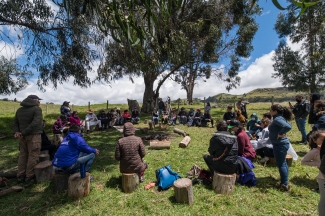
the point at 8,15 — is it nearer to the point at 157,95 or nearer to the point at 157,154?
the point at 157,154

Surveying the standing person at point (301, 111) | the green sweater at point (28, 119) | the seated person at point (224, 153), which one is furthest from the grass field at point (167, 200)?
the standing person at point (301, 111)

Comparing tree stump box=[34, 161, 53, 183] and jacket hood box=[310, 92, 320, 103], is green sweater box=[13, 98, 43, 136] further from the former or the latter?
jacket hood box=[310, 92, 320, 103]

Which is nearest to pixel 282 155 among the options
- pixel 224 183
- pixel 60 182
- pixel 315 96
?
pixel 224 183

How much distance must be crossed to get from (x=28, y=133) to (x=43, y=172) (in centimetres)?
87

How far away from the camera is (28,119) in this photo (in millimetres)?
4039

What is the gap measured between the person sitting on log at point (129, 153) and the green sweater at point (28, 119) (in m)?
1.75

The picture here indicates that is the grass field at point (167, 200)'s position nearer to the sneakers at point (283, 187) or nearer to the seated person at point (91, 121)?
the sneakers at point (283, 187)

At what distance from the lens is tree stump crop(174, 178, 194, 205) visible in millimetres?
3135

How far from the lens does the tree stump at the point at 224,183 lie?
339 centimetres

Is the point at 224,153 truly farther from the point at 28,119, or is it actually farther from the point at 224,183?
the point at 28,119

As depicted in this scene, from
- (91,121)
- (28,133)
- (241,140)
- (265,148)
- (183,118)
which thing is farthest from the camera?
(183,118)

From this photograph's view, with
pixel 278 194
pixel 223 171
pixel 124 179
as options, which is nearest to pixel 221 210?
pixel 223 171

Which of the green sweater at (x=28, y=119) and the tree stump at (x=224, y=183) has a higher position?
the green sweater at (x=28, y=119)

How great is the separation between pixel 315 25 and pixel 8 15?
67.7ft
